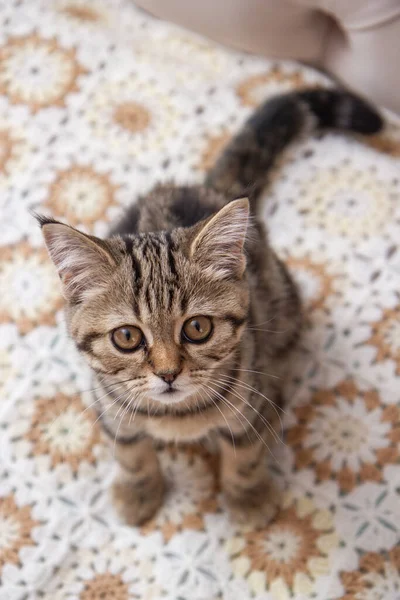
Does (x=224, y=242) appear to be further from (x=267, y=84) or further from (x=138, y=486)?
(x=267, y=84)

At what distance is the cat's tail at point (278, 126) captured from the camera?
1.29 m

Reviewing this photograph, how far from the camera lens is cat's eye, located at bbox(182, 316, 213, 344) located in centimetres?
87

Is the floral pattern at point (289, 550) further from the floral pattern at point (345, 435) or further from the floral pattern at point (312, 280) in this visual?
the floral pattern at point (312, 280)

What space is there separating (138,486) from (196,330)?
41cm

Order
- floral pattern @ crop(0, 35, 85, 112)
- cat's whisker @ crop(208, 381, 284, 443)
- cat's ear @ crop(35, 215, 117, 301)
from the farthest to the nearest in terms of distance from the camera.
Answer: floral pattern @ crop(0, 35, 85, 112), cat's whisker @ crop(208, 381, 284, 443), cat's ear @ crop(35, 215, 117, 301)

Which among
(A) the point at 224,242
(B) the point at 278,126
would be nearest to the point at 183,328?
(A) the point at 224,242

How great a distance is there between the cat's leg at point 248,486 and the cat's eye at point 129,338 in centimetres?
30

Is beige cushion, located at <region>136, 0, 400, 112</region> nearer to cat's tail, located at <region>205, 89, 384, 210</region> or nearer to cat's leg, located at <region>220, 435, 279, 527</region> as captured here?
cat's tail, located at <region>205, 89, 384, 210</region>

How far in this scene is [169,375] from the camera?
847 millimetres

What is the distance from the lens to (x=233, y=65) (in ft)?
5.26

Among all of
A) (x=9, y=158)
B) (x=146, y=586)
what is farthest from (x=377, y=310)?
(x=9, y=158)

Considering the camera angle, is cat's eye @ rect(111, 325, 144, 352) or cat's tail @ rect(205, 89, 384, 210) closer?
cat's eye @ rect(111, 325, 144, 352)

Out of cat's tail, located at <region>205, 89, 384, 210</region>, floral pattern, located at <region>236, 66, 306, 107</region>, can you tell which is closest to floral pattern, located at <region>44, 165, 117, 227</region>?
cat's tail, located at <region>205, 89, 384, 210</region>

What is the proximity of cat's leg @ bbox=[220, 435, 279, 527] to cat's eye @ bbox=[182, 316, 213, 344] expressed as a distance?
0.28 m
